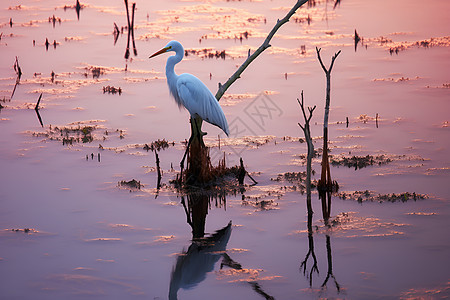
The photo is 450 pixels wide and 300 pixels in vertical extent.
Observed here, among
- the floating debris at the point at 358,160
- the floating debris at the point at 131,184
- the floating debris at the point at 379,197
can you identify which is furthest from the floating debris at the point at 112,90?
the floating debris at the point at 379,197

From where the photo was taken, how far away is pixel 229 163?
436 inches

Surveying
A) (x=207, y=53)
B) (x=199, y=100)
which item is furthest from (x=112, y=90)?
(x=199, y=100)

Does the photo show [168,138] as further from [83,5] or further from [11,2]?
[11,2]

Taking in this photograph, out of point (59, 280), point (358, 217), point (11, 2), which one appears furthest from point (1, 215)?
point (11, 2)

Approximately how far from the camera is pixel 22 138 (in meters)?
12.4

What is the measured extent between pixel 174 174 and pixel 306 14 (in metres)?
13.5

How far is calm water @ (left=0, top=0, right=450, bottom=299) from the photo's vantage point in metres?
7.62

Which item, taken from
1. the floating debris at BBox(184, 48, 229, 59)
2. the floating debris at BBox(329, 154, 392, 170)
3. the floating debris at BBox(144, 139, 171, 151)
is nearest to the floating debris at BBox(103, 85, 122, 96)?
the floating debris at BBox(184, 48, 229, 59)

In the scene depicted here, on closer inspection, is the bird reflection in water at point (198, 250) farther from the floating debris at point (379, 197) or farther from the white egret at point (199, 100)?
the floating debris at point (379, 197)

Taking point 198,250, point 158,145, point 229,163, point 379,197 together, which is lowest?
point 198,250

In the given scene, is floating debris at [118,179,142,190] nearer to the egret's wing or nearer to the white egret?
the white egret

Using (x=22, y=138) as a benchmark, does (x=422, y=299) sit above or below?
below

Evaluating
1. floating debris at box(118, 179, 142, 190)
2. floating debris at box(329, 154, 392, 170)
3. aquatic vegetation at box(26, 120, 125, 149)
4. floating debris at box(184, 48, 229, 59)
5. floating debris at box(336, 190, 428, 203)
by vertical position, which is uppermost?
floating debris at box(184, 48, 229, 59)

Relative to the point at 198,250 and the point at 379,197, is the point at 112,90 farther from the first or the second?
the point at 198,250
